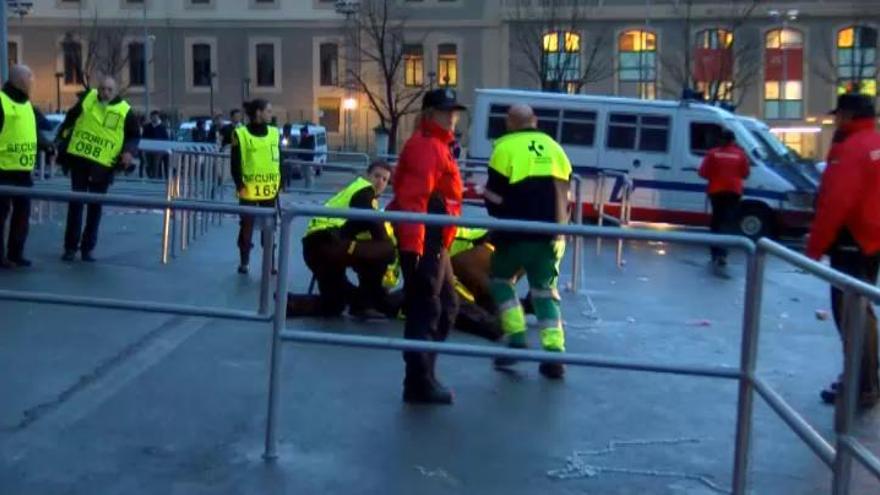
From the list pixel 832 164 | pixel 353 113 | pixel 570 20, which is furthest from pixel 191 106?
pixel 832 164

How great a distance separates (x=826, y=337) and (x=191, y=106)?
62805 millimetres

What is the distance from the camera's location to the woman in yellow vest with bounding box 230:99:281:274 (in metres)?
13.6

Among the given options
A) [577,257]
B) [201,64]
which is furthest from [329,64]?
[577,257]

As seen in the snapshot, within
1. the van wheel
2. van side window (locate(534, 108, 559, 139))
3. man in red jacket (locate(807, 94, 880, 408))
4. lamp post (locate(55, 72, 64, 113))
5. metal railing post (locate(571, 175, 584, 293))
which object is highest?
lamp post (locate(55, 72, 64, 113))

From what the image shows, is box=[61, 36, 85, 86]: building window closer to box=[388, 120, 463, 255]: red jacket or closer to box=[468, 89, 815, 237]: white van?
box=[468, 89, 815, 237]: white van

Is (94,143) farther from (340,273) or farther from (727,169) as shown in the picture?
(727,169)

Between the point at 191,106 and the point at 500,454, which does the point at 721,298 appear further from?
the point at 191,106

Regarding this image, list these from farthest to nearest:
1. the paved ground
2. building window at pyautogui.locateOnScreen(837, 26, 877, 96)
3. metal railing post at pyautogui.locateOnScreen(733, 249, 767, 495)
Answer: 1. building window at pyautogui.locateOnScreen(837, 26, 877, 96)
2. the paved ground
3. metal railing post at pyautogui.locateOnScreen(733, 249, 767, 495)

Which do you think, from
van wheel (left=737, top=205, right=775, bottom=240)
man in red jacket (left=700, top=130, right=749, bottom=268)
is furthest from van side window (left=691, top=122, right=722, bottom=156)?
man in red jacket (left=700, top=130, right=749, bottom=268)

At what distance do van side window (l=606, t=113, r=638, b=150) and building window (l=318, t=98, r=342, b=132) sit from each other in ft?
133

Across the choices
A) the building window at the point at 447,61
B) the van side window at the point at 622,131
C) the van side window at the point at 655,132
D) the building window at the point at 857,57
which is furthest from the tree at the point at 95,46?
the van side window at the point at 655,132

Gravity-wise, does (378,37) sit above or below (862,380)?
above

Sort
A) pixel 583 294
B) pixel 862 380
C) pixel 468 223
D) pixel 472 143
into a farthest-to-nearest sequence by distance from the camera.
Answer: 1. pixel 472 143
2. pixel 583 294
3. pixel 468 223
4. pixel 862 380

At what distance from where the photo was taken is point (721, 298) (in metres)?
12.2
